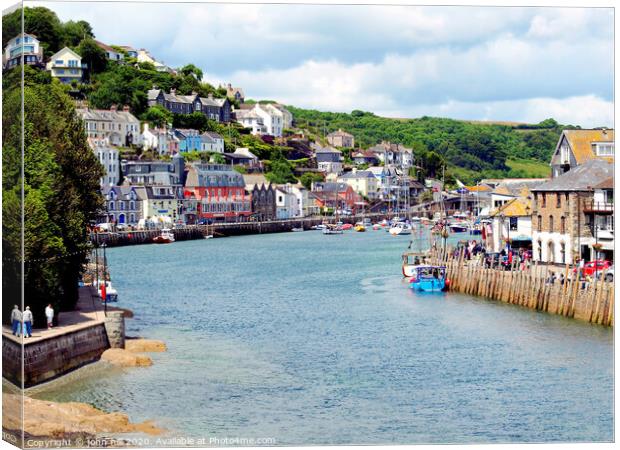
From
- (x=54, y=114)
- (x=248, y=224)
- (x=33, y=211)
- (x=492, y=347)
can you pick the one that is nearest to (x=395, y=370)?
(x=492, y=347)

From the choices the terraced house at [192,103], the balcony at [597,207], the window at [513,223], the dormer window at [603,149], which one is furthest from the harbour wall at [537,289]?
the terraced house at [192,103]

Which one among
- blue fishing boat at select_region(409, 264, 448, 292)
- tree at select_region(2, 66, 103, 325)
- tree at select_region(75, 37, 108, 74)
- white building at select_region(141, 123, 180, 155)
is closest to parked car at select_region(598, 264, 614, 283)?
blue fishing boat at select_region(409, 264, 448, 292)

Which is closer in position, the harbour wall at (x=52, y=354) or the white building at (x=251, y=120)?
the harbour wall at (x=52, y=354)

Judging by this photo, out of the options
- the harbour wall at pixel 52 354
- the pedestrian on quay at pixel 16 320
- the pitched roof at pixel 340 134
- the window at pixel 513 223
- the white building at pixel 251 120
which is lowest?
the harbour wall at pixel 52 354

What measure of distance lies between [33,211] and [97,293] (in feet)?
23.8

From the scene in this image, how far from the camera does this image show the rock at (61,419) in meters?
14.1

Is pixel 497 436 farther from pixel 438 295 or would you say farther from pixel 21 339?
pixel 438 295

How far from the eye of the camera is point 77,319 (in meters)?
20.2

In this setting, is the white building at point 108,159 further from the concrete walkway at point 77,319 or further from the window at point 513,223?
the concrete walkway at point 77,319

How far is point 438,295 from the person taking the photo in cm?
3247

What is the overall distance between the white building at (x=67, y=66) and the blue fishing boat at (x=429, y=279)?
36.9 meters

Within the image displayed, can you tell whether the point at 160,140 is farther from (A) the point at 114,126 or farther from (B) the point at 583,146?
(B) the point at 583,146

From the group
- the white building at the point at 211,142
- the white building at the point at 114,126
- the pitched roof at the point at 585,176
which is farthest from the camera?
the white building at the point at 211,142

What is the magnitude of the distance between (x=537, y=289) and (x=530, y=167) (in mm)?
11902
